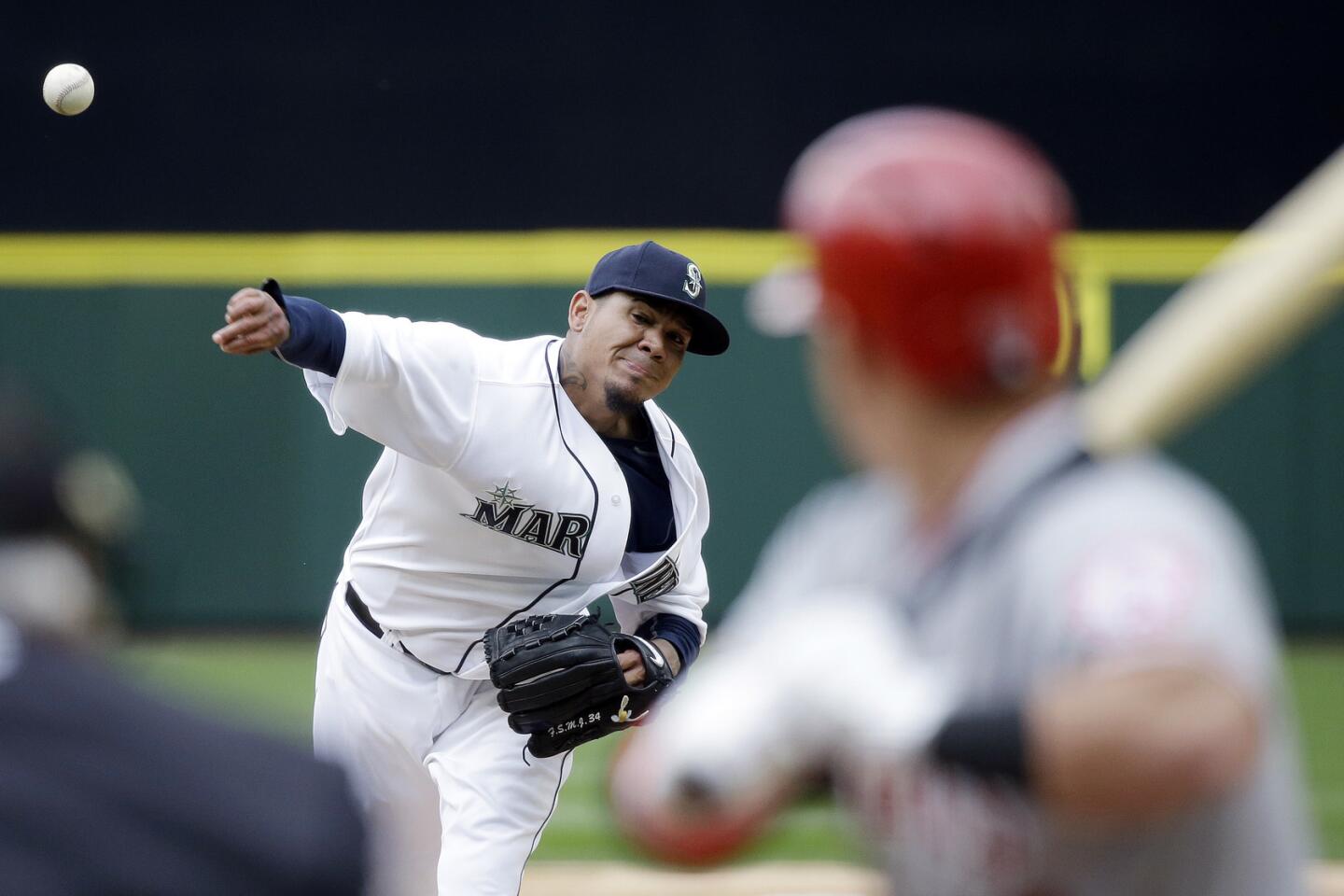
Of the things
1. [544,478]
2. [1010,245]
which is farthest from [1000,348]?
[544,478]

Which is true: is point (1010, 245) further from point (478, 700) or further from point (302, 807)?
point (478, 700)

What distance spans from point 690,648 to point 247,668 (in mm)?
3848

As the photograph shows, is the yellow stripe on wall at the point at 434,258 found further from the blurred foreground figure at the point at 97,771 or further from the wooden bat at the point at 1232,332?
the blurred foreground figure at the point at 97,771

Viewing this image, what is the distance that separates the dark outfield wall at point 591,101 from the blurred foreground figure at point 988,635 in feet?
21.1

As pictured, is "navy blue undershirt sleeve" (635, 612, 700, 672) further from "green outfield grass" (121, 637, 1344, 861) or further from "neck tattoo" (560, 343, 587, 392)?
"neck tattoo" (560, 343, 587, 392)

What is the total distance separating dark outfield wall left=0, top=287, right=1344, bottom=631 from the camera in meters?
7.51

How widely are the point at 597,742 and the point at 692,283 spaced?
9.54 ft

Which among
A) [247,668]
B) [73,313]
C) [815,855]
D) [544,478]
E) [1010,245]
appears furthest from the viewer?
[73,313]

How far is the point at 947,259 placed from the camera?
1.25 m

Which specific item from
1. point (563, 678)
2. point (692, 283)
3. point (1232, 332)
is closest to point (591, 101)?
point (692, 283)

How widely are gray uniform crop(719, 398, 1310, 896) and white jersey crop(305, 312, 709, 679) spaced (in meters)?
2.10

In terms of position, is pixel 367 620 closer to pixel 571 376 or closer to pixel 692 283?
pixel 571 376

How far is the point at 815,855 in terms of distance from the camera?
190 inches

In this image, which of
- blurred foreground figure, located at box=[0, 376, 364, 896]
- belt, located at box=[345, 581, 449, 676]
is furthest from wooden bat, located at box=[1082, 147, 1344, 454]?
belt, located at box=[345, 581, 449, 676]
